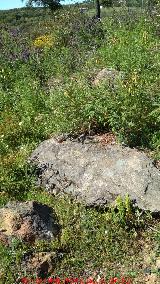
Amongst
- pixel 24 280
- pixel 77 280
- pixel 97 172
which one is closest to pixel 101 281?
pixel 77 280

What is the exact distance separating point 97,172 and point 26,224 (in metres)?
1.58

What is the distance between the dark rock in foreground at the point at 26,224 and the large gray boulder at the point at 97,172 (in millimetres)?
838

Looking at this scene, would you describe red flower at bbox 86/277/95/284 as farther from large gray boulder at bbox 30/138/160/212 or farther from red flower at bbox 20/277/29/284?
large gray boulder at bbox 30/138/160/212

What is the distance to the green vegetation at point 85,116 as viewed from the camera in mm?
6668

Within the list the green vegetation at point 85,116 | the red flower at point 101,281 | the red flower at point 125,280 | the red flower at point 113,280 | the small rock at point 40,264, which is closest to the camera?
the red flower at point 113,280

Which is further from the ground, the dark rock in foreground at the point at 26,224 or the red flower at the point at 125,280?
the dark rock in foreground at the point at 26,224

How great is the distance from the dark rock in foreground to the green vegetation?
150 mm

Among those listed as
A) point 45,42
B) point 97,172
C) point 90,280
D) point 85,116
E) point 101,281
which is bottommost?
point 101,281

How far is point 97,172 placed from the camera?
25.7 feet

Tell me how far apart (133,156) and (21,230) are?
2151mm

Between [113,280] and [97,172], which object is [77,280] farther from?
[97,172]

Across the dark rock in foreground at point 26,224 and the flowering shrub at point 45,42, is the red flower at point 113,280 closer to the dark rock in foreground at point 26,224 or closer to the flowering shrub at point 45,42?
the dark rock in foreground at point 26,224

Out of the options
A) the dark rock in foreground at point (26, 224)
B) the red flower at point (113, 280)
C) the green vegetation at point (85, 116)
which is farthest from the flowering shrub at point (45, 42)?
the red flower at point (113, 280)

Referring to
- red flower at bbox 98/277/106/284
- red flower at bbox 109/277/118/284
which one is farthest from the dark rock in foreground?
red flower at bbox 109/277/118/284
